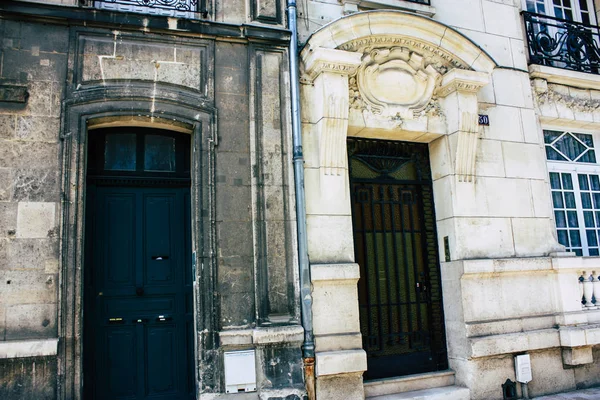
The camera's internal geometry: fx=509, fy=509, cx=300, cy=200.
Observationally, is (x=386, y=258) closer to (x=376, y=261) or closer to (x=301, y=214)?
(x=376, y=261)

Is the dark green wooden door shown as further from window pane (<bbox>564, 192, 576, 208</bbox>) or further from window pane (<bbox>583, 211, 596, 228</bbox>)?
window pane (<bbox>583, 211, 596, 228</bbox>)

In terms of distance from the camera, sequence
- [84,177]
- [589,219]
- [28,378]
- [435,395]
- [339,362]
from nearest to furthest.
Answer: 1. [28,378]
2. [84,177]
3. [339,362]
4. [435,395]
5. [589,219]

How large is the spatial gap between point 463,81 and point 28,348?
18.3ft

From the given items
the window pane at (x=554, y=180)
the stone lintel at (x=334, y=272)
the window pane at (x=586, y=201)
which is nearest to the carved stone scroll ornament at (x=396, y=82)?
the stone lintel at (x=334, y=272)

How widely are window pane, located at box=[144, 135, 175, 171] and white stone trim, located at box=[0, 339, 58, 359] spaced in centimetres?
202

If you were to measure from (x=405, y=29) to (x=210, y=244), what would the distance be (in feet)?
11.8

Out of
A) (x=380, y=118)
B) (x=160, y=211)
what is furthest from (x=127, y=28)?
(x=380, y=118)

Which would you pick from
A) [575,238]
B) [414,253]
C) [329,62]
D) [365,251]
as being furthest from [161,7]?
[575,238]

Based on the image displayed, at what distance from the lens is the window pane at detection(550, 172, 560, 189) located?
737 cm

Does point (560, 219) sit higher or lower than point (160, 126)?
lower

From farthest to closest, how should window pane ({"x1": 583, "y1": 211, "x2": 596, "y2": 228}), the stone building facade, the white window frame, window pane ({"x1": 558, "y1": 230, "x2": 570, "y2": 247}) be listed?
window pane ({"x1": 583, "y1": 211, "x2": 596, "y2": 228}) < the white window frame < window pane ({"x1": 558, "y1": 230, "x2": 570, "y2": 247}) < the stone building facade

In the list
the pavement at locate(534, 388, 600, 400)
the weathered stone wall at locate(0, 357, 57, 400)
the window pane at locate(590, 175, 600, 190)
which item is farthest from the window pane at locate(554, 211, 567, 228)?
the weathered stone wall at locate(0, 357, 57, 400)

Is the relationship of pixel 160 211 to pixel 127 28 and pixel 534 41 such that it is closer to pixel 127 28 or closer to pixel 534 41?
pixel 127 28

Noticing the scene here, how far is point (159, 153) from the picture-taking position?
18.6ft
